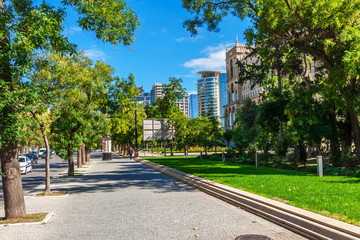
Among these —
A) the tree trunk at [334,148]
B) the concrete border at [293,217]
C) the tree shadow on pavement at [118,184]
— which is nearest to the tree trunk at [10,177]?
the tree shadow on pavement at [118,184]

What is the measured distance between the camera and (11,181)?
8.41 m

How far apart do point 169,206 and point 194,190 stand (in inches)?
140

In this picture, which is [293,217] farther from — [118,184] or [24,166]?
[24,166]

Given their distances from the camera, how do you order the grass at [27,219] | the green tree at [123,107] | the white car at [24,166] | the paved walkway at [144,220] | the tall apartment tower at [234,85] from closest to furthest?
the paved walkway at [144,220] < the grass at [27,219] < the white car at [24,166] < the green tree at [123,107] < the tall apartment tower at [234,85]

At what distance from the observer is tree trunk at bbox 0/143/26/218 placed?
330 inches

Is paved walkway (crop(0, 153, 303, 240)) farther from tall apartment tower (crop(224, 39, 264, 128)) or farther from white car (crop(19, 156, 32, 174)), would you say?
tall apartment tower (crop(224, 39, 264, 128))

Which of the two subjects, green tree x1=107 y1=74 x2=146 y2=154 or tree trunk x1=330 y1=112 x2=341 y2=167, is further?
Result: green tree x1=107 y1=74 x2=146 y2=154

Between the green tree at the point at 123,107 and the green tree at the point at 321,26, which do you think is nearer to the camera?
the green tree at the point at 321,26

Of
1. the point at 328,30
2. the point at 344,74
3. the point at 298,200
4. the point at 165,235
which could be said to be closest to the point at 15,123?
the point at 165,235

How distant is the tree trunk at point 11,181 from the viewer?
8.38 meters

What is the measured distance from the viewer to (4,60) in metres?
7.77

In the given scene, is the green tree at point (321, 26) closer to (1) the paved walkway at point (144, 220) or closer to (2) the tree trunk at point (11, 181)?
(1) the paved walkway at point (144, 220)

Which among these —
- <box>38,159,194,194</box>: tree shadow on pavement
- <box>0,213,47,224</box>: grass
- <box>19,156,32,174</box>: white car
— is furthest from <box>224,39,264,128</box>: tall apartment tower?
<box>0,213,47,224</box>: grass

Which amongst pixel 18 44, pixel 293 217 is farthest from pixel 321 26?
pixel 18 44
